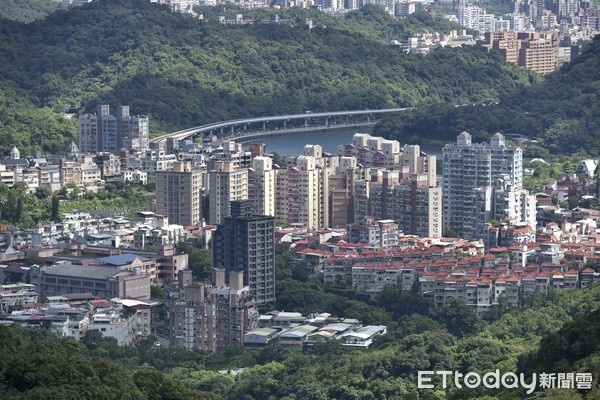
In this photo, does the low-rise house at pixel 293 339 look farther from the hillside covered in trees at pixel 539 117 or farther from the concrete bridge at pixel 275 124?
the concrete bridge at pixel 275 124

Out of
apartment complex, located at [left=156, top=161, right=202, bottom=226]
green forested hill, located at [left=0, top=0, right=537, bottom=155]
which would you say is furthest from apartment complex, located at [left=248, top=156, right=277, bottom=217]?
green forested hill, located at [left=0, top=0, right=537, bottom=155]

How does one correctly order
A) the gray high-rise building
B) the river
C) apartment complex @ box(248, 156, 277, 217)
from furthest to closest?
the river, apartment complex @ box(248, 156, 277, 217), the gray high-rise building

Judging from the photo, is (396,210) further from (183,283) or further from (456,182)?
(183,283)

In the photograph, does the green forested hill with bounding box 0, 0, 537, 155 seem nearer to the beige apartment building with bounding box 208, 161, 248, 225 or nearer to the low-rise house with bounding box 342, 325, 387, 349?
the beige apartment building with bounding box 208, 161, 248, 225

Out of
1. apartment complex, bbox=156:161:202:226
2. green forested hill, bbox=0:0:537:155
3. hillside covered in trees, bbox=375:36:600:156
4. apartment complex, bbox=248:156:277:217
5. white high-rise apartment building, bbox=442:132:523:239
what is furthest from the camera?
green forested hill, bbox=0:0:537:155

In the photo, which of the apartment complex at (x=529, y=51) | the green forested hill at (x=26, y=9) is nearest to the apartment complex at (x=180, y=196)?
the apartment complex at (x=529, y=51)

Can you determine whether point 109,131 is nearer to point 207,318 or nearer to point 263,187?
point 263,187
